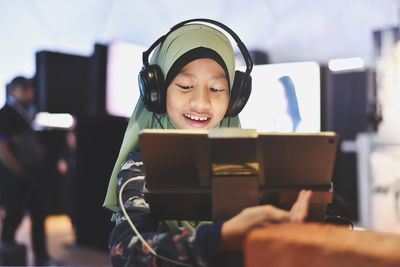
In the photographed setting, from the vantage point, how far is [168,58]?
1.21 metres

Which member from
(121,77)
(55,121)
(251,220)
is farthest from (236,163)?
(55,121)

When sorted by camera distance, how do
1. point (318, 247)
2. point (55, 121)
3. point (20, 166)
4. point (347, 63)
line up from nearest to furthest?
point (318, 247), point (20, 166), point (347, 63), point (55, 121)

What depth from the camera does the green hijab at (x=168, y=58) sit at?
118 centimetres

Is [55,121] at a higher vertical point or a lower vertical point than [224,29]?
lower

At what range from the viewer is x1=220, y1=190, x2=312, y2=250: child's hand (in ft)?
2.57

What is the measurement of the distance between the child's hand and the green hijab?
16.3 inches

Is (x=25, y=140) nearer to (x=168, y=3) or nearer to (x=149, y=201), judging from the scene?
(x=168, y=3)

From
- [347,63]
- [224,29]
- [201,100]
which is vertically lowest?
[201,100]

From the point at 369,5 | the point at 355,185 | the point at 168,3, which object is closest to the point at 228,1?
the point at 168,3

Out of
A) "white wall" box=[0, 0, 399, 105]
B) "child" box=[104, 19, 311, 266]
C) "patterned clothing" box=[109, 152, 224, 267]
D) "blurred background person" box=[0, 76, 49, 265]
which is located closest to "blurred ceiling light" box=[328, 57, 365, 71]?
"white wall" box=[0, 0, 399, 105]

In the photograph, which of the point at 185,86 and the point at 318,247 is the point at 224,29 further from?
the point at 318,247

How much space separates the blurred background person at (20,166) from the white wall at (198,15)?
131 cm

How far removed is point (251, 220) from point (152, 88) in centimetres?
48

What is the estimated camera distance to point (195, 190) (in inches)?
35.3
